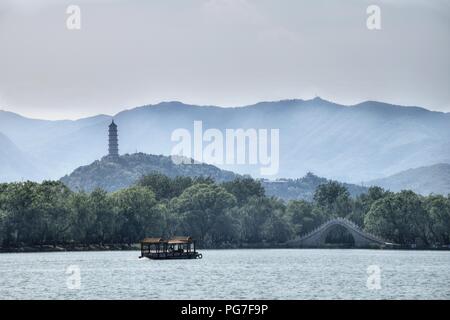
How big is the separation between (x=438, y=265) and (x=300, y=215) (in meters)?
85.7

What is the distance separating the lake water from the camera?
63219 millimetres

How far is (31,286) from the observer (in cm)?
6925

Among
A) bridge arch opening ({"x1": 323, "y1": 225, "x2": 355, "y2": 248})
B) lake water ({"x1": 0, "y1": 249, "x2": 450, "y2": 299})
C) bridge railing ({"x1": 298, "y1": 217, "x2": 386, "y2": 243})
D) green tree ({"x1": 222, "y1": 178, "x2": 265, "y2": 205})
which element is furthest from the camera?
green tree ({"x1": 222, "y1": 178, "x2": 265, "y2": 205})

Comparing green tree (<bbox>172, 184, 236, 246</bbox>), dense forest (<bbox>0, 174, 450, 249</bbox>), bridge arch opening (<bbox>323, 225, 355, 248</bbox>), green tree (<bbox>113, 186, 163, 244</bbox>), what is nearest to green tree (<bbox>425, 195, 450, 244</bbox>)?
dense forest (<bbox>0, 174, 450, 249</bbox>)

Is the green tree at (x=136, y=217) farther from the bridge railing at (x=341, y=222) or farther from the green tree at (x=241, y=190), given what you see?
the green tree at (x=241, y=190)

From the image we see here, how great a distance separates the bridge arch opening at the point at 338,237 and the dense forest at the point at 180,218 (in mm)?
4611

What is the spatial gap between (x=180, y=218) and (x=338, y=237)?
36.4m

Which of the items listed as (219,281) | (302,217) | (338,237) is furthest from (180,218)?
(219,281)

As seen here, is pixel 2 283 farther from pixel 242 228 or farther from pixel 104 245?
pixel 242 228

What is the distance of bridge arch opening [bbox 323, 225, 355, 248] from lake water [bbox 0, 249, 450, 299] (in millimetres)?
75563

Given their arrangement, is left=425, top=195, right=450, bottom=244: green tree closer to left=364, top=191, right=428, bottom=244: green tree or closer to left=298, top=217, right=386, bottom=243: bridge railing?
left=364, top=191, right=428, bottom=244: green tree
